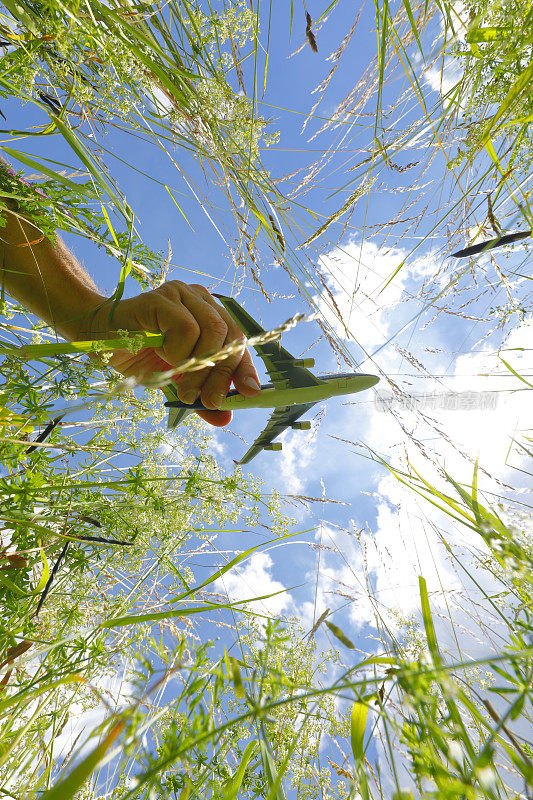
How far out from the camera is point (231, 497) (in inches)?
55.4

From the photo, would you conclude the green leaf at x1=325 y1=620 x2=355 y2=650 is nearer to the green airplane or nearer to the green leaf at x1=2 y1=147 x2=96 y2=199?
the green leaf at x1=2 y1=147 x2=96 y2=199

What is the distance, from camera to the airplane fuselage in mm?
1829

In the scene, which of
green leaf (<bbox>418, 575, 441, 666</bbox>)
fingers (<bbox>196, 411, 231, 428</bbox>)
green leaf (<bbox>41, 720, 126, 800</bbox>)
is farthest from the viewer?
fingers (<bbox>196, 411, 231, 428</bbox>)

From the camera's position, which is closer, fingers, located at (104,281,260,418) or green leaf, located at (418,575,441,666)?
green leaf, located at (418,575,441,666)

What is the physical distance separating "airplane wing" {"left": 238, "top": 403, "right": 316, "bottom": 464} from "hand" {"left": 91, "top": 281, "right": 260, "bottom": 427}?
31 centimetres

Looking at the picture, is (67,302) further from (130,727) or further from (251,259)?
(130,727)

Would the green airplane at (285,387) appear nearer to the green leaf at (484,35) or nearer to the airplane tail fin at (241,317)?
the airplane tail fin at (241,317)

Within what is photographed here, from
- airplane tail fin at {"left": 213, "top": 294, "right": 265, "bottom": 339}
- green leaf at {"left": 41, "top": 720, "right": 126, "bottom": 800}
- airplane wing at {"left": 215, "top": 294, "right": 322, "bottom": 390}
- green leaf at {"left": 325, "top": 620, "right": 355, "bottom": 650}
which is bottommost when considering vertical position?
green leaf at {"left": 41, "top": 720, "right": 126, "bottom": 800}

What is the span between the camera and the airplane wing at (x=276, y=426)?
206cm


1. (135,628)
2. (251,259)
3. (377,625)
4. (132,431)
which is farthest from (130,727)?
(251,259)

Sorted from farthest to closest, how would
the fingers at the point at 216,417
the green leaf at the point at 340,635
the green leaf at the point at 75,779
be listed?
the fingers at the point at 216,417 < the green leaf at the point at 340,635 < the green leaf at the point at 75,779

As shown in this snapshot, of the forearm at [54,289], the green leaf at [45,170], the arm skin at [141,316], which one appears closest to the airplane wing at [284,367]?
Result: the arm skin at [141,316]

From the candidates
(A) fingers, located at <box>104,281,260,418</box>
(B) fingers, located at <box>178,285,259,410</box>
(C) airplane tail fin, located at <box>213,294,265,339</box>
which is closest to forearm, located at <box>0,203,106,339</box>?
(A) fingers, located at <box>104,281,260,418</box>

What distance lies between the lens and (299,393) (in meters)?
1.83
